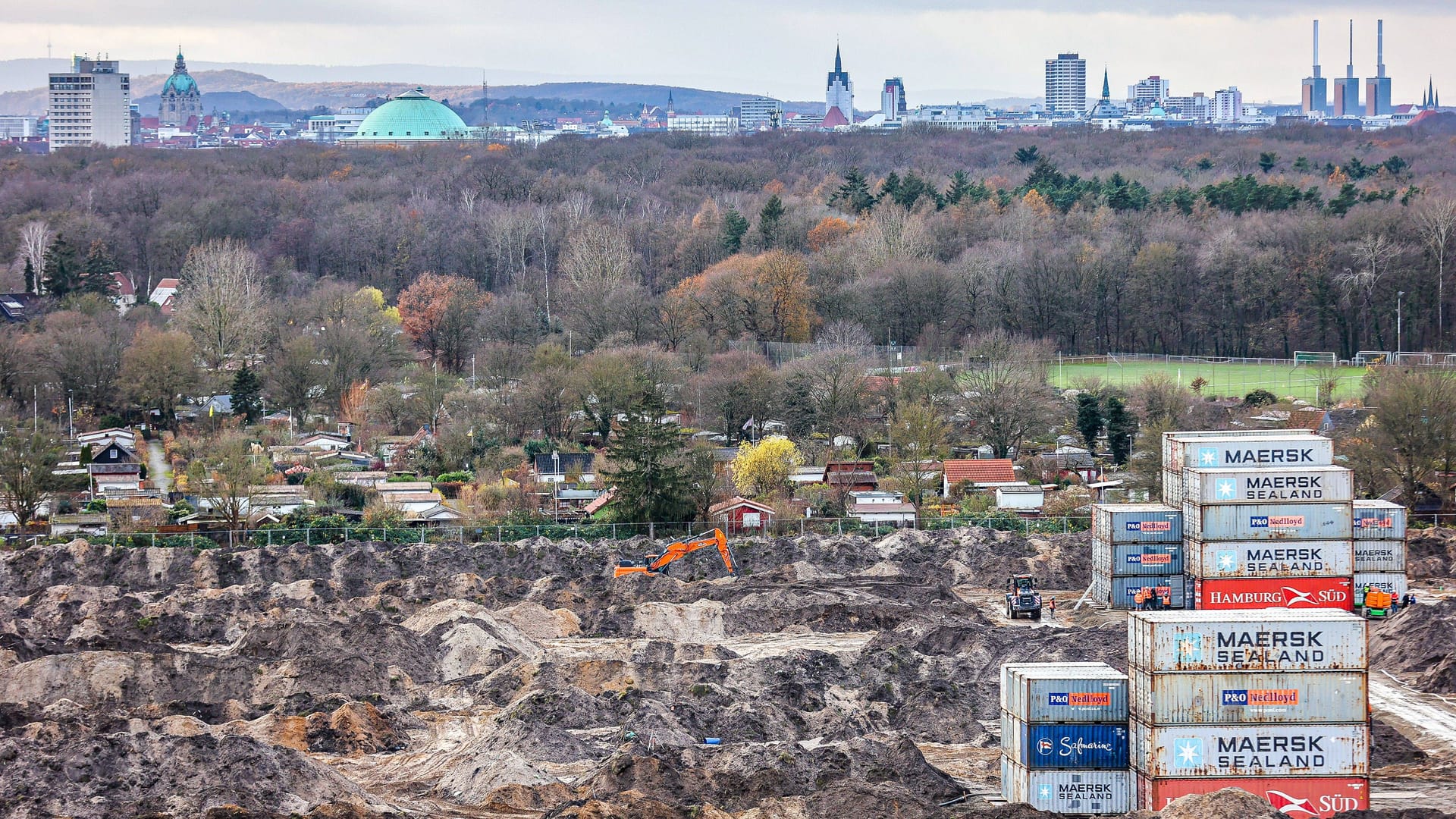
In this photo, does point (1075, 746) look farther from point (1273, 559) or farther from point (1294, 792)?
point (1273, 559)

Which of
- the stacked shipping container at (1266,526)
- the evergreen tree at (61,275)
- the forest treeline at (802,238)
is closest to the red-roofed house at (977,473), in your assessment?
the stacked shipping container at (1266,526)

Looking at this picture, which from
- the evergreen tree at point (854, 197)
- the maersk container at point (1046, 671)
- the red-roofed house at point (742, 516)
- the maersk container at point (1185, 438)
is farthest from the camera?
the evergreen tree at point (854, 197)

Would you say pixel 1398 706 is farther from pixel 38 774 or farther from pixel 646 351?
pixel 646 351

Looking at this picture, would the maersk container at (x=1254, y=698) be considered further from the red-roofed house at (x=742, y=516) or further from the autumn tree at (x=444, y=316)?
the autumn tree at (x=444, y=316)

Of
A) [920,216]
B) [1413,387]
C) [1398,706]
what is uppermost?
[920,216]

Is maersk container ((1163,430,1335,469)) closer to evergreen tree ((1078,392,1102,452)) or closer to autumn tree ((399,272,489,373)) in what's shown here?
evergreen tree ((1078,392,1102,452))

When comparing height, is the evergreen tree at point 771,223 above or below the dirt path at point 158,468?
above

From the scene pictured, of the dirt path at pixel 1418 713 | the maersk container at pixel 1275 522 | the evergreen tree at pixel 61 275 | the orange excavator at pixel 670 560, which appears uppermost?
the evergreen tree at pixel 61 275

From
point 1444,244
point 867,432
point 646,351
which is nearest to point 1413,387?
point 867,432
